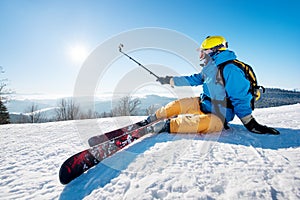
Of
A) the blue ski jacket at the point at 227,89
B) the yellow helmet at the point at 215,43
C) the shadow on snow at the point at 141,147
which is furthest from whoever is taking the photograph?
the yellow helmet at the point at 215,43

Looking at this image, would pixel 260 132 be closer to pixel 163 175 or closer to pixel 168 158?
pixel 168 158

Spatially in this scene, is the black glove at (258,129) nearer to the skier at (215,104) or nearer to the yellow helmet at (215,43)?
the skier at (215,104)

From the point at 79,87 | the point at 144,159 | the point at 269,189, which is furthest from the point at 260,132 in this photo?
the point at 79,87

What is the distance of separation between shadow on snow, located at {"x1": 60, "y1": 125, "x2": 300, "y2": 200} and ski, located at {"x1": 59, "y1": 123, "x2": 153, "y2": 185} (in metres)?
0.05

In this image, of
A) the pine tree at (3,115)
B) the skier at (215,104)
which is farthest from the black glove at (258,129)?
the pine tree at (3,115)

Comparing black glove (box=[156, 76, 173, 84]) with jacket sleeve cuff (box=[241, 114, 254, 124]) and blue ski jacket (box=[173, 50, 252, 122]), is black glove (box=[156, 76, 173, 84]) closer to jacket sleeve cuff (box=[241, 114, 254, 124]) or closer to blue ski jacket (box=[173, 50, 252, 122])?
blue ski jacket (box=[173, 50, 252, 122])

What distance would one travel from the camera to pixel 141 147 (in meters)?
2.63

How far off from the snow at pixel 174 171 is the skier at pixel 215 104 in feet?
0.88

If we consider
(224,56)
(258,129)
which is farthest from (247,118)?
(224,56)

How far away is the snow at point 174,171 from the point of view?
4.73 ft

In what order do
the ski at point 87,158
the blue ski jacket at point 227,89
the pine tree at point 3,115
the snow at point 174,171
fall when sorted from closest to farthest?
1. the snow at point 174,171
2. the ski at point 87,158
3. the blue ski jacket at point 227,89
4. the pine tree at point 3,115

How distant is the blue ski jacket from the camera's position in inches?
120

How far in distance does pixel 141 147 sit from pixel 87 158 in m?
0.84

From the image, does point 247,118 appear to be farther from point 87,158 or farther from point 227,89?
point 87,158
